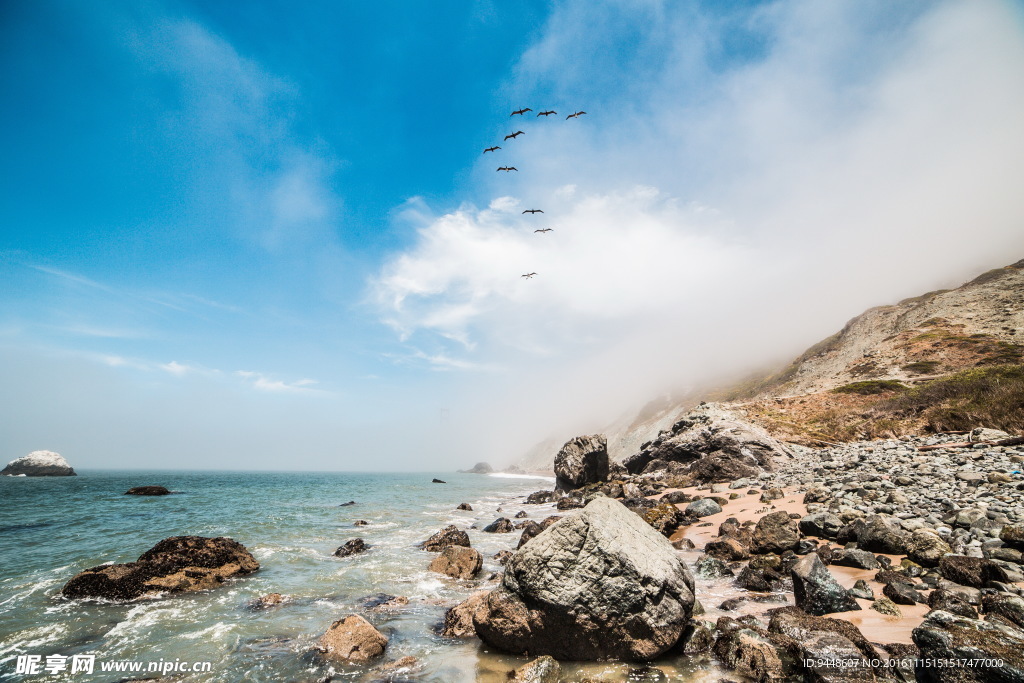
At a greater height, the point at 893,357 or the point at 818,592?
the point at 893,357

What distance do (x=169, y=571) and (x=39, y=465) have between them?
6379 inches

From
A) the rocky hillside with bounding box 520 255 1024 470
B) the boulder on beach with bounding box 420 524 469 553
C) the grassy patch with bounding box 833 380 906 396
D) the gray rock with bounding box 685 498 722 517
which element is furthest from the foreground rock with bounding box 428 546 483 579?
the grassy patch with bounding box 833 380 906 396

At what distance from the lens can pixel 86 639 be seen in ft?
31.7

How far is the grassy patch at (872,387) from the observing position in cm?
4044

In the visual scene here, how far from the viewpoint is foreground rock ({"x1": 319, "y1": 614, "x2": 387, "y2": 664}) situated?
855 centimetres

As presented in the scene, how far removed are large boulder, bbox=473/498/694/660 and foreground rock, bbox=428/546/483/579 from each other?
6.58m

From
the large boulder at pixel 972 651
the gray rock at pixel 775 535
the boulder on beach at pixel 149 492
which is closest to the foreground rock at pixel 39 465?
the boulder on beach at pixel 149 492

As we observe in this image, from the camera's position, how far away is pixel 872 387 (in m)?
42.1

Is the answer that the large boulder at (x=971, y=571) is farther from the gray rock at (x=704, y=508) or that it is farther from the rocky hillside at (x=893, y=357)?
the rocky hillside at (x=893, y=357)

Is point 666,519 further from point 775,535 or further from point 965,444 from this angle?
point 965,444

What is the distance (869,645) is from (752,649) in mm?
1706

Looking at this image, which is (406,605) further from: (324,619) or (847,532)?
(847,532)

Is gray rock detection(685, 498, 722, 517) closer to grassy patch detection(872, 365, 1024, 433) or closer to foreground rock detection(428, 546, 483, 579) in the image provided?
foreground rock detection(428, 546, 483, 579)

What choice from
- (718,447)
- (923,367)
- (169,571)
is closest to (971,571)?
(169,571)
